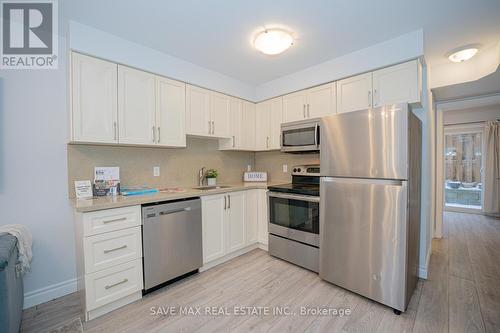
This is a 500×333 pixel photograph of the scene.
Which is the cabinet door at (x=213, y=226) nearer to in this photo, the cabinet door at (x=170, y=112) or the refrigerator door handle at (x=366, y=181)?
the cabinet door at (x=170, y=112)

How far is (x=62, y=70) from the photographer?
2.08 metres

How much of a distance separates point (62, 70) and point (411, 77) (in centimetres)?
340

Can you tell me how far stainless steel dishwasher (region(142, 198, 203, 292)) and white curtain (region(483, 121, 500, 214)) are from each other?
246 inches

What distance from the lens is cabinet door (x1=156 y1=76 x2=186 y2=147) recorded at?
8.03 ft

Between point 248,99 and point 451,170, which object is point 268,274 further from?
point 451,170

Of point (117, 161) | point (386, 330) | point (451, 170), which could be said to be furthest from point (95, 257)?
point (451, 170)

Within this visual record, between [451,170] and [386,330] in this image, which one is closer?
[386,330]

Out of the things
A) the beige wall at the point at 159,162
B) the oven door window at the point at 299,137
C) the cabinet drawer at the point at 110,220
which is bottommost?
the cabinet drawer at the point at 110,220

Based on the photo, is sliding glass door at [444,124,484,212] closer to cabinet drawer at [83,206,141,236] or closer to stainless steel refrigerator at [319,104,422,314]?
stainless steel refrigerator at [319,104,422,314]

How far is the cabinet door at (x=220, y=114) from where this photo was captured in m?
2.99

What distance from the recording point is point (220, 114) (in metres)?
3.07

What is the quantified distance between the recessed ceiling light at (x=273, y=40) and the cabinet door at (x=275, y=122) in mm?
1173

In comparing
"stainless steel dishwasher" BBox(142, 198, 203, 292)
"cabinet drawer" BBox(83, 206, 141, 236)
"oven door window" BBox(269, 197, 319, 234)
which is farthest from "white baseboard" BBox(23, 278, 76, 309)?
"oven door window" BBox(269, 197, 319, 234)

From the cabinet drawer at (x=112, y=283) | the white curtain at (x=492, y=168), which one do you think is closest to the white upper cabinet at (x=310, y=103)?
the cabinet drawer at (x=112, y=283)
